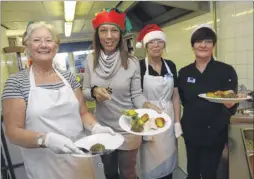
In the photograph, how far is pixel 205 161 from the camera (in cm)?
103

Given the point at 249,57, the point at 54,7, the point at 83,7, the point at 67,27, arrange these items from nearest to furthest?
the point at 249,57
the point at 54,7
the point at 83,7
the point at 67,27

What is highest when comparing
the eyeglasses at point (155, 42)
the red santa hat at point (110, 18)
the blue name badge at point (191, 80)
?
the red santa hat at point (110, 18)

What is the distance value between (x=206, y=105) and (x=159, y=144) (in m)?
0.28

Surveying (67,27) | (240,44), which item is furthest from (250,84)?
(67,27)

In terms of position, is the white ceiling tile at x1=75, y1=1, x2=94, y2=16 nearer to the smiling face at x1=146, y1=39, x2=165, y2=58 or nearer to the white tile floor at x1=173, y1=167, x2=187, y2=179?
the smiling face at x1=146, y1=39, x2=165, y2=58

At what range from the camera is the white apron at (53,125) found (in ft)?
2.34

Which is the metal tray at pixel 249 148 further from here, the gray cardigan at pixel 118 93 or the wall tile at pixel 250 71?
the gray cardigan at pixel 118 93

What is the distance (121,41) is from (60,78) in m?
0.31

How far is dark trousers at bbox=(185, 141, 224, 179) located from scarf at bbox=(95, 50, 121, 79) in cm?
47

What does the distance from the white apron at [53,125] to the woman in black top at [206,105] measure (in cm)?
49

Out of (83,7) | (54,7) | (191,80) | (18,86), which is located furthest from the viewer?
(83,7)

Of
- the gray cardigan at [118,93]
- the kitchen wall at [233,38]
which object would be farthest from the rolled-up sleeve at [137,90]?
the kitchen wall at [233,38]

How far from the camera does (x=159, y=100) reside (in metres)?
1.09

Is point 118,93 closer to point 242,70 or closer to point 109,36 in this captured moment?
point 109,36
